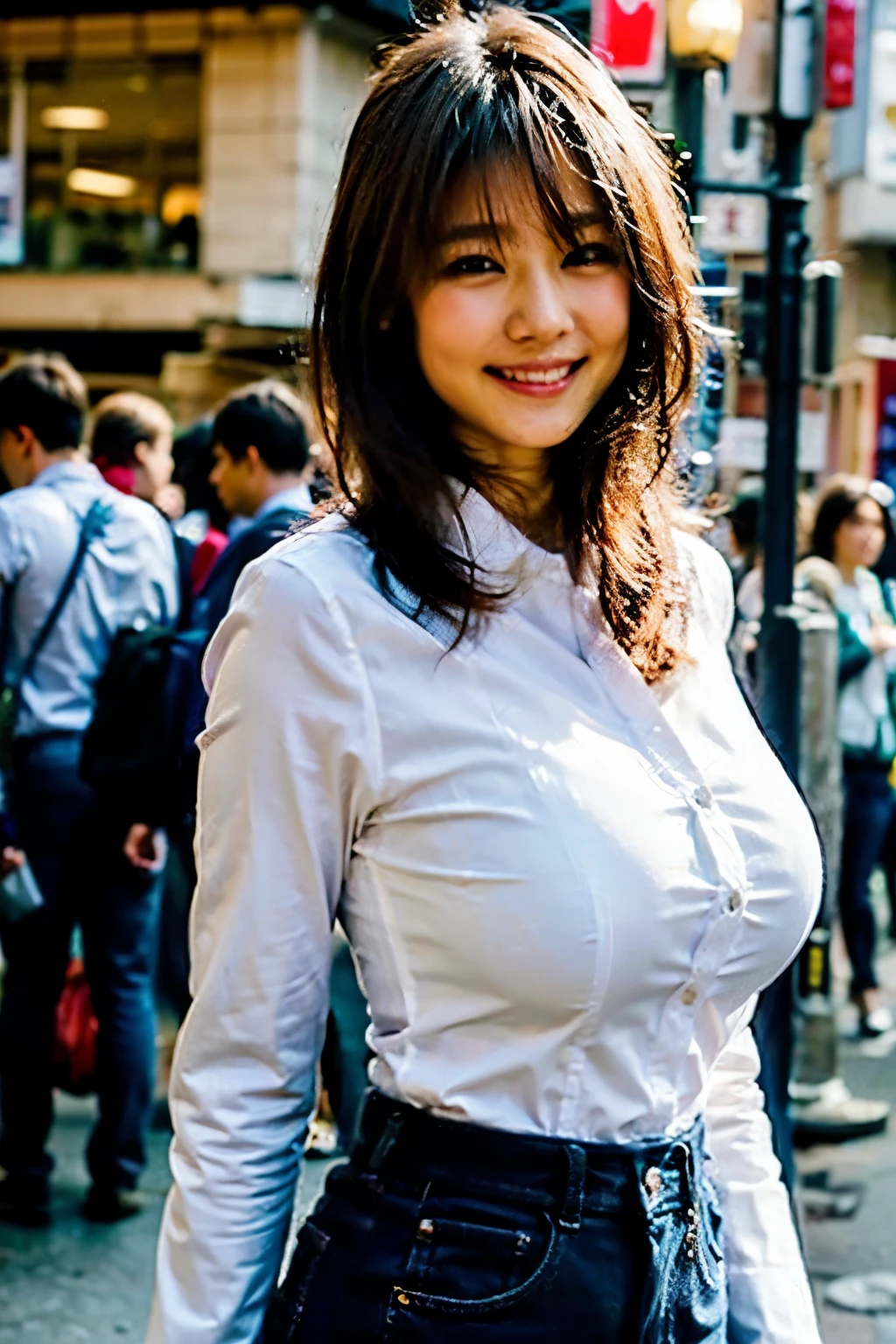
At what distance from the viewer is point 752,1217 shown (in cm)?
172

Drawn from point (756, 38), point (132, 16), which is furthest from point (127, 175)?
point (756, 38)

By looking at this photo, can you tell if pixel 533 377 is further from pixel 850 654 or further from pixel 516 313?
pixel 850 654

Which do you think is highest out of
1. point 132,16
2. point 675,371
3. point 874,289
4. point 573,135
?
point 132,16

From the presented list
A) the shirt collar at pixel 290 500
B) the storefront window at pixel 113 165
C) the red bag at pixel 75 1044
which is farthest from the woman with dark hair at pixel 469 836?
the storefront window at pixel 113 165

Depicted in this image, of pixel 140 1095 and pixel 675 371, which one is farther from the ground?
pixel 675 371

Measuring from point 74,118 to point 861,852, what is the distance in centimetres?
1281

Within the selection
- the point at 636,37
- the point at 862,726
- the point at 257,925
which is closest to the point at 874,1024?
the point at 862,726

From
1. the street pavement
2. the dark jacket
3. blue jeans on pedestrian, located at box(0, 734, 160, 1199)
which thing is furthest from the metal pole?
blue jeans on pedestrian, located at box(0, 734, 160, 1199)

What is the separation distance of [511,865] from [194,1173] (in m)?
0.39

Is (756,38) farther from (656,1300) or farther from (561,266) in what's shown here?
(656,1300)

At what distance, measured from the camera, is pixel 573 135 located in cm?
159

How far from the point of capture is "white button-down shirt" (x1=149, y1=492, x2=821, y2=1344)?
145cm

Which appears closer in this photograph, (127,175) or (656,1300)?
(656,1300)

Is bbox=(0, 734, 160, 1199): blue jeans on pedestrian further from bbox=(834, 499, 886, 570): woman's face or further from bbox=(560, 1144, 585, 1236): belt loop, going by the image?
bbox=(834, 499, 886, 570): woman's face
